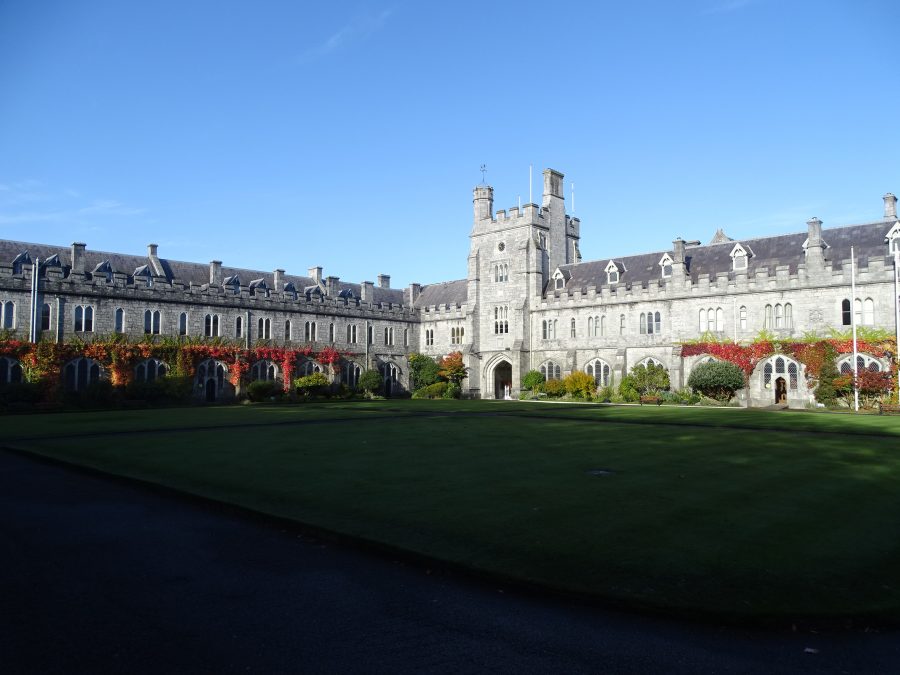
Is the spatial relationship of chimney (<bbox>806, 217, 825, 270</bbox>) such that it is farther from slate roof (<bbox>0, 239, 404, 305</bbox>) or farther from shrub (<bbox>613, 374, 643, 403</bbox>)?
slate roof (<bbox>0, 239, 404, 305</bbox>)

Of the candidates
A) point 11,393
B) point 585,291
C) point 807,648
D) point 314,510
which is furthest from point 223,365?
point 807,648

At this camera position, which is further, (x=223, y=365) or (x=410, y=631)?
(x=223, y=365)

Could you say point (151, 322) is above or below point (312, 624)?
above

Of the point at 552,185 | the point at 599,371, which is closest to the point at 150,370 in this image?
the point at 599,371

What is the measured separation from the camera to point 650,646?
240 inches

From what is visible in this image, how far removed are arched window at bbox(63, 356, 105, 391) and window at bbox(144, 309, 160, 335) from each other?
152 inches

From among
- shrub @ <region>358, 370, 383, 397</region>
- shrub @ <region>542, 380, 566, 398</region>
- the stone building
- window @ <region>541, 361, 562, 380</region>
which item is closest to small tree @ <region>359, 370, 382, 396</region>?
shrub @ <region>358, 370, 383, 397</region>

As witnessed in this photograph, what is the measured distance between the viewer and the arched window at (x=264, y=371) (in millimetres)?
48844

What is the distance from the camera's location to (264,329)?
5012 centimetres

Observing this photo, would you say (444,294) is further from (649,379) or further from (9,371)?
(9,371)

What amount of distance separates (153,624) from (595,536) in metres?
5.12

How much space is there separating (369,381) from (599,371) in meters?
17.0

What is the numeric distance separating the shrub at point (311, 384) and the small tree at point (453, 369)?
958 centimetres

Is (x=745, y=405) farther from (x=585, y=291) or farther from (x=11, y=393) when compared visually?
(x=11, y=393)
